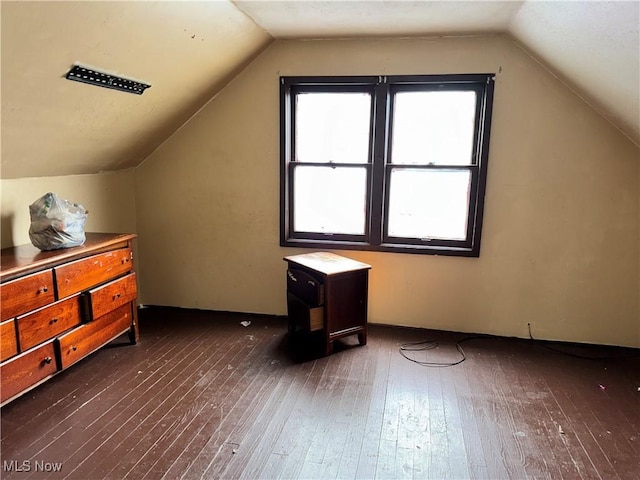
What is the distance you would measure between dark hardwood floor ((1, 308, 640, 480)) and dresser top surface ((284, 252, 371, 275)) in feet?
1.81

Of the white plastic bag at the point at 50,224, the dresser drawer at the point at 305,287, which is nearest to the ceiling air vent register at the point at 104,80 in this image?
the white plastic bag at the point at 50,224

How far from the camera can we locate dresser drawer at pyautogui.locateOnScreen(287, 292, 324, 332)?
2856mm

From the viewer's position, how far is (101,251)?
2658 mm

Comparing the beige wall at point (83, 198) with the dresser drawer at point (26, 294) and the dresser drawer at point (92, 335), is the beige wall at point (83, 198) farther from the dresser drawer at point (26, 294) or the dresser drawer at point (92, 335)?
the dresser drawer at point (92, 335)

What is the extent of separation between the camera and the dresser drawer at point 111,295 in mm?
2550

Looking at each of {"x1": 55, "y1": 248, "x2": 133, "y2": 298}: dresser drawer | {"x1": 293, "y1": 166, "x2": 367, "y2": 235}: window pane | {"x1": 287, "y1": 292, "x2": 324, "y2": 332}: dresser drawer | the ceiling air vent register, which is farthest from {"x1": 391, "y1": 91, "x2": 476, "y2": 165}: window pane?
{"x1": 55, "y1": 248, "x2": 133, "y2": 298}: dresser drawer

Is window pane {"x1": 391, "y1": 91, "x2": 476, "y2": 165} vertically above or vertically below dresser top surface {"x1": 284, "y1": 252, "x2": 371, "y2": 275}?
above

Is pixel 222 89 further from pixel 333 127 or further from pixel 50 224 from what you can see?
pixel 50 224

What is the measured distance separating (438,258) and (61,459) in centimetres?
260

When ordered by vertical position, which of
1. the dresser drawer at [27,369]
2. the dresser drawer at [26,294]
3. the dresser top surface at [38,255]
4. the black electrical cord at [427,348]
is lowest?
the black electrical cord at [427,348]

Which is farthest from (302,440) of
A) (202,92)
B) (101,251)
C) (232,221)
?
(202,92)

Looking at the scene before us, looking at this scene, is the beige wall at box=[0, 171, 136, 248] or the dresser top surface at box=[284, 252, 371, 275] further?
the dresser top surface at box=[284, 252, 371, 275]

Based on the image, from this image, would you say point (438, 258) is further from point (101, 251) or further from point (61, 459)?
point (61, 459)

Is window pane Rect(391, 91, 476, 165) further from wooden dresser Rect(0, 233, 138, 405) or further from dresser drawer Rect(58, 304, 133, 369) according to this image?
dresser drawer Rect(58, 304, 133, 369)
